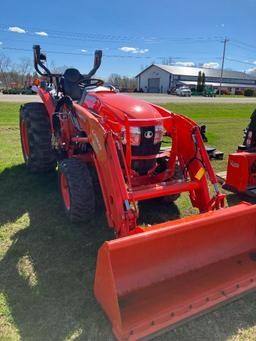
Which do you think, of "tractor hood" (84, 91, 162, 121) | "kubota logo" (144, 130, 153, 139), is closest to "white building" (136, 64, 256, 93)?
"tractor hood" (84, 91, 162, 121)

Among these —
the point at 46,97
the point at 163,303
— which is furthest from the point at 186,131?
the point at 46,97

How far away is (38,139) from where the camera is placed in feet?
16.9

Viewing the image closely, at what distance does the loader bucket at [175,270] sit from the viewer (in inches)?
97.1

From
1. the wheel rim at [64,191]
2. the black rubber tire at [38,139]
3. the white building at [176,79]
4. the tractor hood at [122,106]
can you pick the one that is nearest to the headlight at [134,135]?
the tractor hood at [122,106]

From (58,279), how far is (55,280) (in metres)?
0.03

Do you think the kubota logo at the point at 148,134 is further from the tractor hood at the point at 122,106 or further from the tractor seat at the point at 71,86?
the tractor seat at the point at 71,86

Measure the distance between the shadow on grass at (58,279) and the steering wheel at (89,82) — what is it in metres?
1.80

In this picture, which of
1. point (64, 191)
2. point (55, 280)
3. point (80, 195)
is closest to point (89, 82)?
point (64, 191)

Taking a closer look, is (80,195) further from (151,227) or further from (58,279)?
(151,227)

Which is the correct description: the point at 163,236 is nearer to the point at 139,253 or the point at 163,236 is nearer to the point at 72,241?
the point at 139,253

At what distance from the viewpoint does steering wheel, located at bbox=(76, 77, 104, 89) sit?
504 cm

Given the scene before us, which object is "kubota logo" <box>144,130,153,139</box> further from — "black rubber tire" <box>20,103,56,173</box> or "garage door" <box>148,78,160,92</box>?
"garage door" <box>148,78,160,92</box>

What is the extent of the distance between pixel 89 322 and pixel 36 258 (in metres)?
1.08

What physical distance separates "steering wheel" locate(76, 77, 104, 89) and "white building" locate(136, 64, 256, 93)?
6373cm
